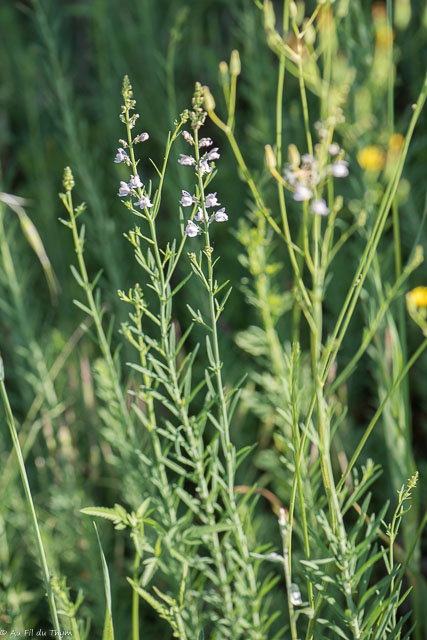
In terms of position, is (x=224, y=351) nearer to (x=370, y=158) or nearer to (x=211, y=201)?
(x=370, y=158)

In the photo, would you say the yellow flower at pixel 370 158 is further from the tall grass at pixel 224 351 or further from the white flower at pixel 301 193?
the white flower at pixel 301 193

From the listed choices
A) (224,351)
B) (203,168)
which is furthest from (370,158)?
(203,168)

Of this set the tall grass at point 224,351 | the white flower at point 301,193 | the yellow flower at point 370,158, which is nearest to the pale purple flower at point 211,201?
the tall grass at point 224,351

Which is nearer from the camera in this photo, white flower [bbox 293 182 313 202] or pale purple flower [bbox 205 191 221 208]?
white flower [bbox 293 182 313 202]

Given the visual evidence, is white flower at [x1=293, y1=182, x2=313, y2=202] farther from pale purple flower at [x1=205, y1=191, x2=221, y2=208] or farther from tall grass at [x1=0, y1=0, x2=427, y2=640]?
pale purple flower at [x1=205, y1=191, x2=221, y2=208]

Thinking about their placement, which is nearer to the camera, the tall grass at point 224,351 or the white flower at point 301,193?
the white flower at point 301,193

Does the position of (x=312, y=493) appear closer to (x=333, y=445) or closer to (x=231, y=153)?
(x=333, y=445)

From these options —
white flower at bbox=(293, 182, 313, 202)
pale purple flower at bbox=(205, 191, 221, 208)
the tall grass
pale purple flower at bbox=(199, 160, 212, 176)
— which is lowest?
the tall grass

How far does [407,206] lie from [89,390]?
2.53ft

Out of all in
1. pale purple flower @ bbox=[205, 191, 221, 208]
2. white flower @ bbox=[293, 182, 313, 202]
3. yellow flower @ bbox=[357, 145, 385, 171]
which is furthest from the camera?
yellow flower @ bbox=[357, 145, 385, 171]

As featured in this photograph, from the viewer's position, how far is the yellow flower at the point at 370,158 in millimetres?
1110

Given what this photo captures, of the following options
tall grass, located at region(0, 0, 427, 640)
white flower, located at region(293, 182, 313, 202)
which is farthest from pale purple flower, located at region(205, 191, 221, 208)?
white flower, located at region(293, 182, 313, 202)

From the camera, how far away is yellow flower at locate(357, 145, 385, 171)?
1110mm

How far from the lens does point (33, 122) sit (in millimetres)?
1763
